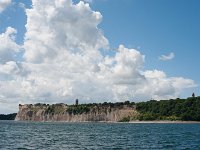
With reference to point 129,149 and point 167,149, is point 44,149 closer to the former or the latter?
point 129,149

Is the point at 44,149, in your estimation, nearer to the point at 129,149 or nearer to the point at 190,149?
the point at 129,149

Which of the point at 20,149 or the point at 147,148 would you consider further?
the point at 147,148

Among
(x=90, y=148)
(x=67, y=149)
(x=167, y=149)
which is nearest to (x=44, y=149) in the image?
(x=67, y=149)

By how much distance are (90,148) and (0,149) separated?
13.4m

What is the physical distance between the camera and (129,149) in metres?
60.7

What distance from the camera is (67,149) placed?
59.2 metres

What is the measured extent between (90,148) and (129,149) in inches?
233

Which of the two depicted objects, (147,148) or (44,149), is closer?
(44,149)

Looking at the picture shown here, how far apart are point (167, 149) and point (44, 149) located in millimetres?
18701

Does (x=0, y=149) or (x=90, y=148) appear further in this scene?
(x=90, y=148)

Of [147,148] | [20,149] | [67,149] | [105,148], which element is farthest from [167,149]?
[20,149]

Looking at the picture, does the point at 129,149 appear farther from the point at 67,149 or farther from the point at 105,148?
the point at 67,149

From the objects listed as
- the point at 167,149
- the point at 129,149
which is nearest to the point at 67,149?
the point at 129,149

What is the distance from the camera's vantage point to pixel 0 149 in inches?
2253
